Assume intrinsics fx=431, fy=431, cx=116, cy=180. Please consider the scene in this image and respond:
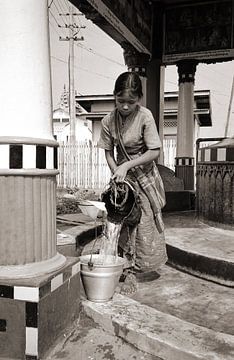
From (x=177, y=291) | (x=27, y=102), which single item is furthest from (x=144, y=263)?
(x=27, y=102)

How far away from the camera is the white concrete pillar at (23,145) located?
252cm

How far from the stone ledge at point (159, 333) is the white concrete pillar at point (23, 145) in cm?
55

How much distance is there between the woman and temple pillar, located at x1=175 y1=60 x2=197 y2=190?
28.2ft

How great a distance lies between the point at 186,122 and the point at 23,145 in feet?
34.3

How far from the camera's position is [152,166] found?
395cm

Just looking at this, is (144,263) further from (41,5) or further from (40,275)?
(41,5)

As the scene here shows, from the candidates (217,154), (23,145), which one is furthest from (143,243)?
(217,154)

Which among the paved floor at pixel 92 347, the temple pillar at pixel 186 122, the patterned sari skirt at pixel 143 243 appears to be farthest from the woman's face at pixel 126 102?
the temple pillar at pixel 186 122

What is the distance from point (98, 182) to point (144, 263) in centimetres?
1674

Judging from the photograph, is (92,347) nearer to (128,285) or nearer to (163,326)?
→ (163,326)

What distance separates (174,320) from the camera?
2.78m

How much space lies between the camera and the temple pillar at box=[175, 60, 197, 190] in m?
12.3

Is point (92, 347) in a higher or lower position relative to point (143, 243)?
lower

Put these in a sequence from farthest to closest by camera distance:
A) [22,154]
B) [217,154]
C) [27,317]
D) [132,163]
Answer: [217,154]
[132,163]
[22,154]
[27,317]
